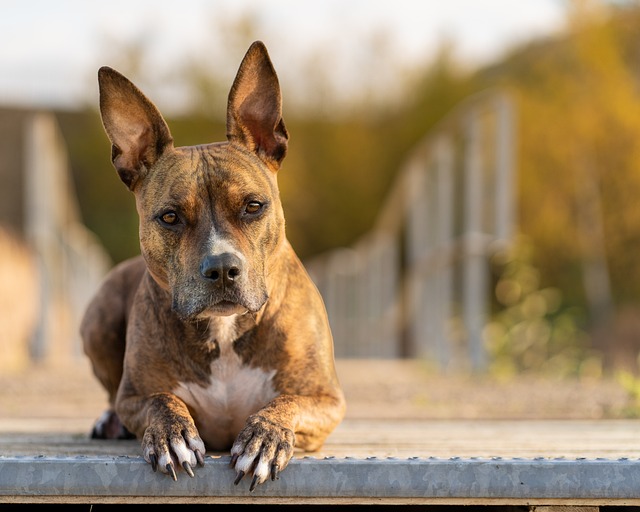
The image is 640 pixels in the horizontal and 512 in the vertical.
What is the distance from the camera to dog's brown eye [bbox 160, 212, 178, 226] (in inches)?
123

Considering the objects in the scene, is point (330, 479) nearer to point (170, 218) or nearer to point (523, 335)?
point (170, 218)

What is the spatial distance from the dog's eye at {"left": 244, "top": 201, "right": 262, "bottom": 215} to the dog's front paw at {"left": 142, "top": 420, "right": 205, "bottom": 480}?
688 mm

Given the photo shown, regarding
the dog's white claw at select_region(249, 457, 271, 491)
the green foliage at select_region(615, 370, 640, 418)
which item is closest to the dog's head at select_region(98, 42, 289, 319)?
the dog's white claw at select_region(249, 457, 271, 491)

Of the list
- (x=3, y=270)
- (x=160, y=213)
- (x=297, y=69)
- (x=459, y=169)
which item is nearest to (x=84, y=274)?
(x=3, y=270)

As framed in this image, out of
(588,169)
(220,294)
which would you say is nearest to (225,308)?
(220,294)

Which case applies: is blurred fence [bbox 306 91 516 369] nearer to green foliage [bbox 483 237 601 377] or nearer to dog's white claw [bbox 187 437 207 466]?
green foliage [bbox 483 237 601 377]

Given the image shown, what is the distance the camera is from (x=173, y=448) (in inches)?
108

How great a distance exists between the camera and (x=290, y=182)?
29188 mm

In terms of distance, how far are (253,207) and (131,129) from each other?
582 mm

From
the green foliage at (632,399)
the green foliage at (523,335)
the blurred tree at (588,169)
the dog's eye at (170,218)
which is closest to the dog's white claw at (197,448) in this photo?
the dog's eye at (170,218)

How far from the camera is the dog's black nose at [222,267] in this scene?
9.53ft

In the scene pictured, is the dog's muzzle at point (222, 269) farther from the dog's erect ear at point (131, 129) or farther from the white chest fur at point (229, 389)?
the dog's erect ear at point (131, 129)

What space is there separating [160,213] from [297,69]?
28279 millimetres

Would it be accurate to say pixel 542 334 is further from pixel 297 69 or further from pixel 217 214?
pixel 297 69
